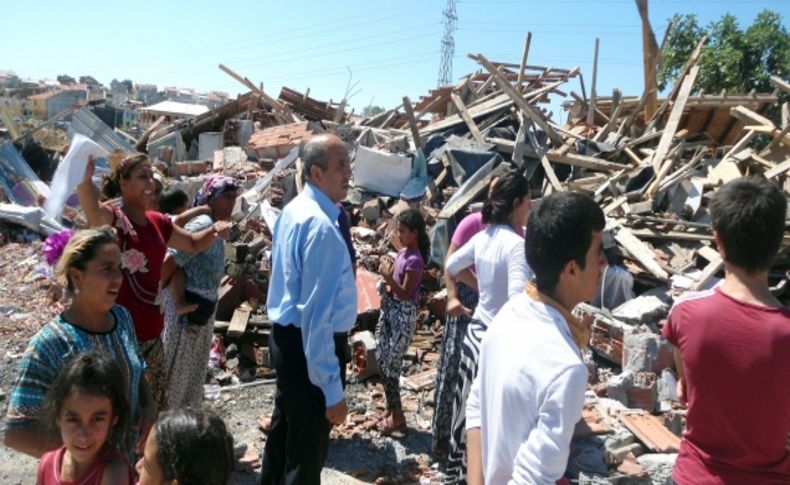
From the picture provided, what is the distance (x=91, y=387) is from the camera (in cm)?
204

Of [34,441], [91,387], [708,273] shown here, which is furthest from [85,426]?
[708,273]

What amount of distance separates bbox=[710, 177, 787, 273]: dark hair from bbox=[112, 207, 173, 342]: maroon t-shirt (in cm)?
282

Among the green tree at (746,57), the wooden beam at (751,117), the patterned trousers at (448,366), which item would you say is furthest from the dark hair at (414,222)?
the green tree at (746,57)

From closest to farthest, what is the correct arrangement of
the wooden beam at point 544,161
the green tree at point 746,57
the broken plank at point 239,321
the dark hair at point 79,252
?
the dark hair at point 79,252, the broken plank at point 239,321, the wooden beam at point 544,161, the green tree at point 746,57

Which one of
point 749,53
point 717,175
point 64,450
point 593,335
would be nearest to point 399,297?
point 593,335

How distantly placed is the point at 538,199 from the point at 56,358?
348 cm

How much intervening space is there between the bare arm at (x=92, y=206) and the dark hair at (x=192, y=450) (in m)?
1.86

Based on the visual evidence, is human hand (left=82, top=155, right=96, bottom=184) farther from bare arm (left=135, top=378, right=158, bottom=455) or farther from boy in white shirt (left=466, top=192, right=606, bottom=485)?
boy in white shirt (left=466, top=192, right=606, bottom=485)

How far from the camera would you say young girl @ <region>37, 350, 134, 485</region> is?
6.59 ft

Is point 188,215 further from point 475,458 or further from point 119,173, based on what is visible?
point 475,458

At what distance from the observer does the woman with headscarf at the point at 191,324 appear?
4.16m

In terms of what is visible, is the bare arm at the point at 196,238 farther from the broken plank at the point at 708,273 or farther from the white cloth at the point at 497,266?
the broken plank at the point at 708,273

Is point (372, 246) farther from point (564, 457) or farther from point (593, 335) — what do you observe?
point (564, 457)

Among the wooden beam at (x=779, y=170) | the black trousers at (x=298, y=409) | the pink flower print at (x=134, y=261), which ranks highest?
the wooden beam at (x=779, y=170)
